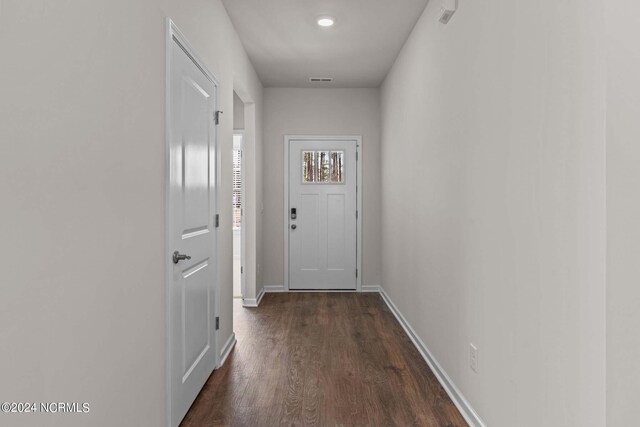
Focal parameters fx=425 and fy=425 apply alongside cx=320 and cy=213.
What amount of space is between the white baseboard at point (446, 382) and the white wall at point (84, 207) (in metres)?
1.53

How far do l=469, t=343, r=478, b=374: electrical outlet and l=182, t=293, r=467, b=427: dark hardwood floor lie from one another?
306mm

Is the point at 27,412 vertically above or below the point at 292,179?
below

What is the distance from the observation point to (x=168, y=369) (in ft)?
6.70

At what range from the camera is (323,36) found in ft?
12.8

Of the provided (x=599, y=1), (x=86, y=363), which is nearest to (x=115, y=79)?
(x=86, y=363)

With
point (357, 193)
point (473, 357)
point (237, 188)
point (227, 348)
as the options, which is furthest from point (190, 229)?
point (237, 188)

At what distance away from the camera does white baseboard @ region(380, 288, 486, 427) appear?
2.18 meters

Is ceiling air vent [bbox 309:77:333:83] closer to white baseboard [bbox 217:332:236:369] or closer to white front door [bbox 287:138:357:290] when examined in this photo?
white front door [bbox 287:138:357:290]

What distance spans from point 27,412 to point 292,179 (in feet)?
15.3

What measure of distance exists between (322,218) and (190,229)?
3.30 m

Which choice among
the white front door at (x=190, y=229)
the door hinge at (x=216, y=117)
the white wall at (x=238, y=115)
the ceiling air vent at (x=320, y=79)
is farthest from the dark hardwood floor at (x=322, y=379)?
the ceiling air vent at (x=320, y=79)

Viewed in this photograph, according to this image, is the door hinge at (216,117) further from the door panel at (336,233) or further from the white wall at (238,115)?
the door panel at (336,233)

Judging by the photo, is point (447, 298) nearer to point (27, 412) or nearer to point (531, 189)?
point (531, 189)

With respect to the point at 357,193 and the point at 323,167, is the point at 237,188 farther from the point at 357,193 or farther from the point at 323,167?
the point at 357,193
